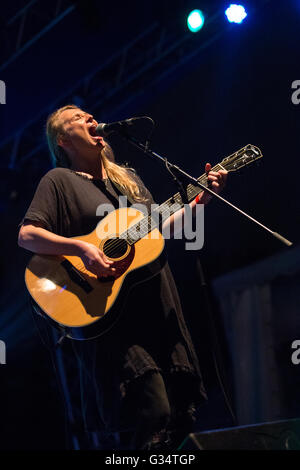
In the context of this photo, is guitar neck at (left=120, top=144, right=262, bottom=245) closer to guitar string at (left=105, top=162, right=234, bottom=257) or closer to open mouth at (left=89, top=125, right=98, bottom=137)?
guitar string at (left=105, top=162, right=234, bottom=257)

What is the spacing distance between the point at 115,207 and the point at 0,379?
3.42 meters

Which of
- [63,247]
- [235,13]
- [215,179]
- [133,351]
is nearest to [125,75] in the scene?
[235,13]

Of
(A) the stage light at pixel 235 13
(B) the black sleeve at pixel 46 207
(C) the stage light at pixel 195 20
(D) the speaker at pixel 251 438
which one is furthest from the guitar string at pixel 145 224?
(C) the stage light at pixel 195 20

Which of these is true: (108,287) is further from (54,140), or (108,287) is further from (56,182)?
(54,140)

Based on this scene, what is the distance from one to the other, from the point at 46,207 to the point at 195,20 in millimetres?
2944

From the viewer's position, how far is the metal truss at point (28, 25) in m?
4.57

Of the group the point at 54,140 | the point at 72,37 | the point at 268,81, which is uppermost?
the point at 72,37

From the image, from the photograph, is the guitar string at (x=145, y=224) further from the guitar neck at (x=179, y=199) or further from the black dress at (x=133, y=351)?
the black dress at (x=133, y=351)

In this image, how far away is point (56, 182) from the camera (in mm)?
2736

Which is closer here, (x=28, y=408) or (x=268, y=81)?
(x=268, y=81)

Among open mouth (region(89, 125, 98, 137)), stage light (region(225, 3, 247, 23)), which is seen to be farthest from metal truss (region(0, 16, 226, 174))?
open mouth (region(89, 125, 98, 137))

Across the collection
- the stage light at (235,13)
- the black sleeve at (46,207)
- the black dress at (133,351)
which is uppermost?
the stage light at (235,13)

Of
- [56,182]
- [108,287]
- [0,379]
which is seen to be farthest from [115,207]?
[0,379]

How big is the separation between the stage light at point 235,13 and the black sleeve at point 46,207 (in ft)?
8.92
